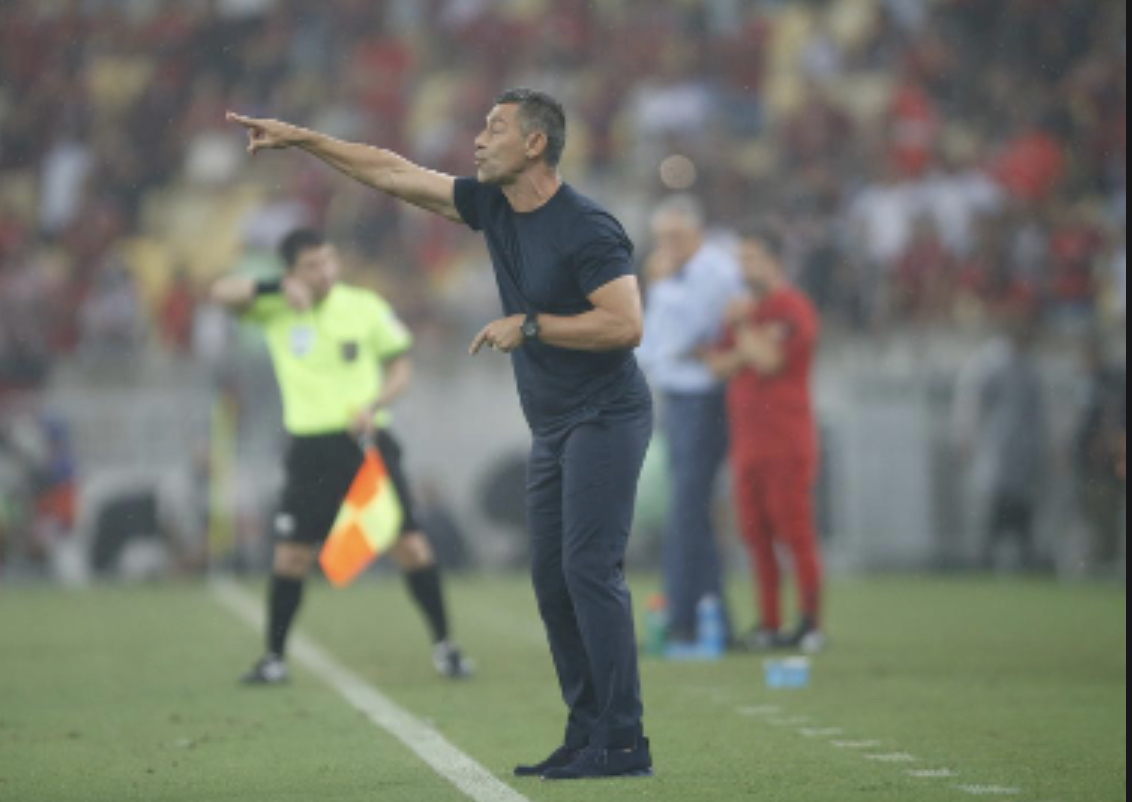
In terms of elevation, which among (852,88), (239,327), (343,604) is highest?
(852,88)

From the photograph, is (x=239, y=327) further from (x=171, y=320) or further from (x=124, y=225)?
(x=124, y=225)

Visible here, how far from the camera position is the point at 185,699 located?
10.2 m

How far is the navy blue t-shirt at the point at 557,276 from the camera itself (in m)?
7.25

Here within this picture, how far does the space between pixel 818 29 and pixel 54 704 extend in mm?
17013

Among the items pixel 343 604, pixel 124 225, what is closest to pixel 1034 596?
pixel 343 604

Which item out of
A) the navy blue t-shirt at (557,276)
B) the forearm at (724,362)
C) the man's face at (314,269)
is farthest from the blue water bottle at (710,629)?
the navy blue t-shirt at (557,276)

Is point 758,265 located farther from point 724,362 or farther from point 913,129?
point 913,129

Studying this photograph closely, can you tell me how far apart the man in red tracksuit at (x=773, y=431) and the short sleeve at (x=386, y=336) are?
1.92 metres

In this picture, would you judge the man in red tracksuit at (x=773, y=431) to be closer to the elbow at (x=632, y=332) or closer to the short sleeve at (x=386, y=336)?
the short sleeve at (x=386, y=336)

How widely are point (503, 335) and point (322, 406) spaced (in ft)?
14.5

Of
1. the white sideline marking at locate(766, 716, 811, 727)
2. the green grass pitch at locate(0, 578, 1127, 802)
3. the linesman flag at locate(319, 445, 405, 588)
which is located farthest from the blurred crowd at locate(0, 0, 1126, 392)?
the white sideline marking at locate(766, 716, 811, 727)

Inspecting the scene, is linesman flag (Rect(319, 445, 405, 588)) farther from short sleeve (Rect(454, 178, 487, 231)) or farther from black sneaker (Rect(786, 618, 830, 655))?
short sleeve (Rect(454, 178, 487, 231))

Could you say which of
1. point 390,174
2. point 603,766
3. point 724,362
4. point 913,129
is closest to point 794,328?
point 724,362

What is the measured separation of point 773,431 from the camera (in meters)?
13.1
